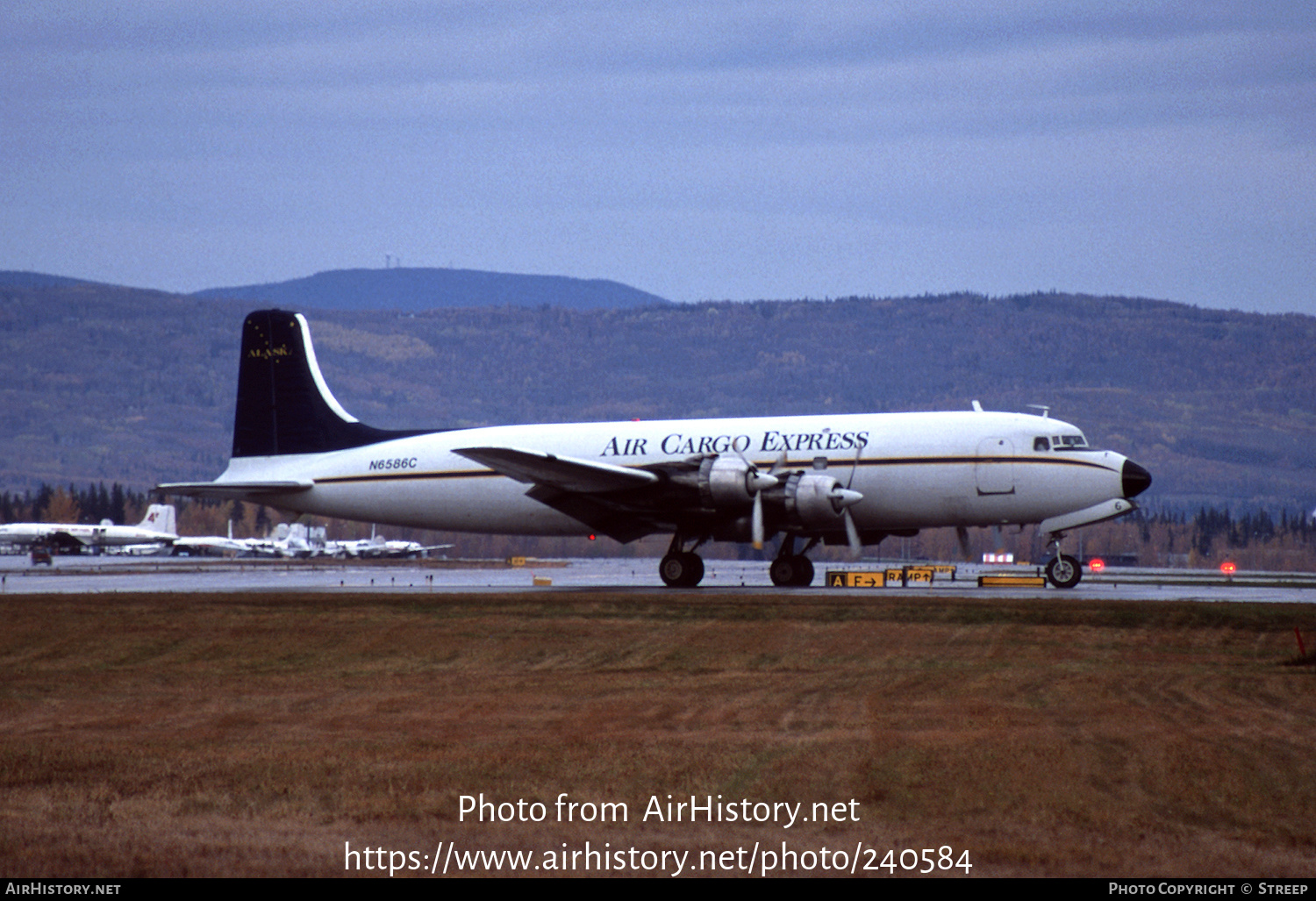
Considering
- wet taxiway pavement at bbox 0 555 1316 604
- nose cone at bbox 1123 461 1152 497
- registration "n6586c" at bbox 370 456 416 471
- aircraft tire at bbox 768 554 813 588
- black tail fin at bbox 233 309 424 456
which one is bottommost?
wet taxiway pavement at bbox 0 555 1316 604

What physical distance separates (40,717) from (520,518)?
25.7m

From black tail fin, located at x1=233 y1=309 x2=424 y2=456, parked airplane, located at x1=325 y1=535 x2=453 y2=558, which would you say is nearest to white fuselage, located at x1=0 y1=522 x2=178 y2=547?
parked airplane, located at x1=325 y1=535 x2=453 y2=558

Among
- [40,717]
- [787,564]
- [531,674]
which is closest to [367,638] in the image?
[531,674]

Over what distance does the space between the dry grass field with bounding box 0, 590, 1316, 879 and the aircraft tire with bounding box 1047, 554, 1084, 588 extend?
32.0 feet

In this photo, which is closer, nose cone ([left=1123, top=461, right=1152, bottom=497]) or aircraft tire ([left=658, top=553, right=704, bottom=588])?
nose cone ([left=1123, top=461, right=1152, bottom=497])

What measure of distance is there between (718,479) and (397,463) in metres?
11.4

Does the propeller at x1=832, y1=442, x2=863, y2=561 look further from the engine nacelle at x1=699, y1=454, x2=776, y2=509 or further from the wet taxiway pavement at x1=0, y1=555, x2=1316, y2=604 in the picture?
the engine nacelle at x1=699, y1=454, x2=776, y2=509

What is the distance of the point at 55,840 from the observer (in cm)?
1244

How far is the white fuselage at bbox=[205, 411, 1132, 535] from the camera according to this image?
40.7 meters

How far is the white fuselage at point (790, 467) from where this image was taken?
40.7 m

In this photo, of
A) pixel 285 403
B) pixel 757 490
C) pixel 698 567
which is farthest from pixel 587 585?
pixel 285 403

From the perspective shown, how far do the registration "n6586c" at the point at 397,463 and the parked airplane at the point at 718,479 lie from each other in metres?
0.04

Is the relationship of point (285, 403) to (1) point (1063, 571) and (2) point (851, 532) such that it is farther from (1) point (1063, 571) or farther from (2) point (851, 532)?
(1) point (1063, 571)
